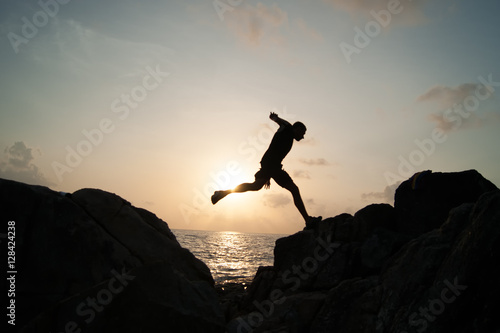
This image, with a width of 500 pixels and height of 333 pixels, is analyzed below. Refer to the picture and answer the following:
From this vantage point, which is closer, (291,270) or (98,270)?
(98,270)

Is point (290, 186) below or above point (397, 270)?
above

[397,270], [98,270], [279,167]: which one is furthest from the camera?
[279,167]

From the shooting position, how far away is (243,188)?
868 cm

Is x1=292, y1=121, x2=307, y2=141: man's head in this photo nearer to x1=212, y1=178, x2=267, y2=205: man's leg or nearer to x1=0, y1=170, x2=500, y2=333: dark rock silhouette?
x1=212, y1=178, x2=267, y2=205: man's leg

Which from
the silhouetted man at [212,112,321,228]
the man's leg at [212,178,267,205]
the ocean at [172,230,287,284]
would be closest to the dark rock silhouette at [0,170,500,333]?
the silhouetted man at [212,112,321,228]

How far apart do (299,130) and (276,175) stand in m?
1.35

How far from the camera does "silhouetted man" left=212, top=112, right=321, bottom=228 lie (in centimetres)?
829

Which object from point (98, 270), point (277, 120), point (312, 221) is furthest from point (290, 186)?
point (98, 270)

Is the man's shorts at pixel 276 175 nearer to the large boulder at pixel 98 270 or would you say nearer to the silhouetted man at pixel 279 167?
the silhouetted man at pixel 279 167

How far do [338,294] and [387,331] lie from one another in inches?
59.5

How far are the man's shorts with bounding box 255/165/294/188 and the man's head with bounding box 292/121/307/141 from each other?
92 centimetres

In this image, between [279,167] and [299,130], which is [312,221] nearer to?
[279,167]

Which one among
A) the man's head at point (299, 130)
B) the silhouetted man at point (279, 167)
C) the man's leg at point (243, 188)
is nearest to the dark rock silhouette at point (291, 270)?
the silhouetted man at point (279, 167)

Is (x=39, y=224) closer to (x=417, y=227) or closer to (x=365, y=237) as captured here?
(x=365, y=237)
